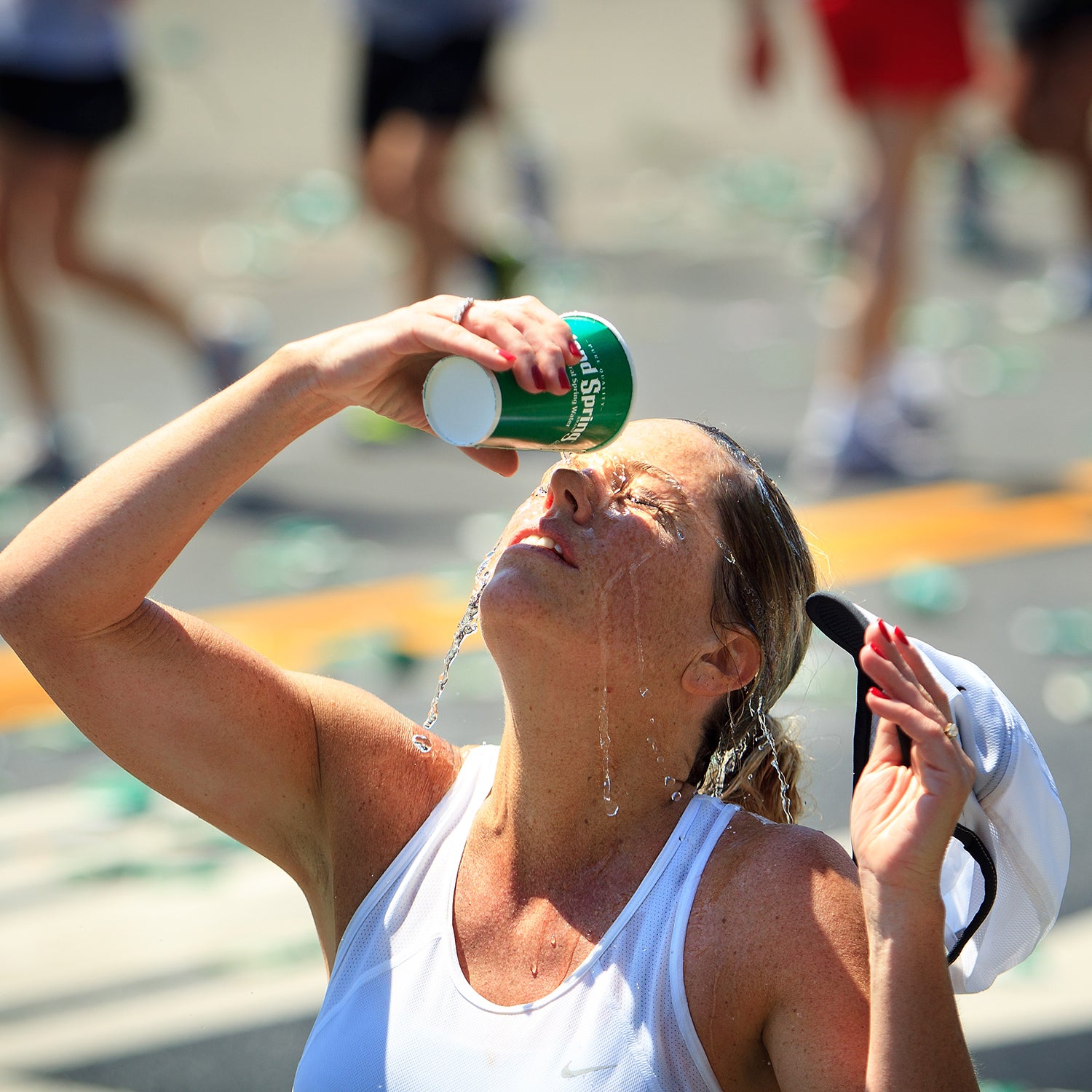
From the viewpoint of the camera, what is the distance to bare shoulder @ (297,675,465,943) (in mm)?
2189

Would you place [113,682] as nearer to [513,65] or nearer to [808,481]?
[808,481]

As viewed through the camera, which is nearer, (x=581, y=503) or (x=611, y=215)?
(x=581, y=503)

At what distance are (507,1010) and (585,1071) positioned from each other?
126mm

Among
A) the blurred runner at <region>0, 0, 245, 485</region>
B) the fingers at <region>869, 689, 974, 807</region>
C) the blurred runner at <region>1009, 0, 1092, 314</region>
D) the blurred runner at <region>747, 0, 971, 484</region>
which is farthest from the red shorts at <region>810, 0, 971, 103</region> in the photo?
the fingers at <region>869, 689, 974, 807</region>

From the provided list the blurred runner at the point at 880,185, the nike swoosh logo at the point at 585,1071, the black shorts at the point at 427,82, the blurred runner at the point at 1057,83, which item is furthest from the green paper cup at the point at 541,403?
the blurred runner at the point at 1057,83

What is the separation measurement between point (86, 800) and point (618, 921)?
2545 millimetres

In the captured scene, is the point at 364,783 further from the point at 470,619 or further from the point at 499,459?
the point at 499,459

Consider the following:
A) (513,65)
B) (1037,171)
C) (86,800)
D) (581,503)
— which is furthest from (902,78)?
(513,65)

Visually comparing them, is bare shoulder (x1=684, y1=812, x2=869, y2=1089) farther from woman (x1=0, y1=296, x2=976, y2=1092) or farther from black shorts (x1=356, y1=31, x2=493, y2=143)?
black shorts (x1=356, y1=31, x2=493, y2=143)

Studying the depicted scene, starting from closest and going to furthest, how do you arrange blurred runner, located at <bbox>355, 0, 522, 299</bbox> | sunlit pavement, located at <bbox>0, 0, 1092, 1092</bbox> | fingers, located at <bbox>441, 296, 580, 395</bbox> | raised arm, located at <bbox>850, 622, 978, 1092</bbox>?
raised arm, located at <bbox>850, 622, 978, 1092</bbox>
fingers, located at <bbox>441, 296, 580, 395</bbox>
sunlit pavement, located at <bbox>0, 0, 1092, 1092</bbox>
blurred runner, located at <bbox>355, 0, 522, 299</bbox>

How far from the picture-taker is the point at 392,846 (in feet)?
7.20

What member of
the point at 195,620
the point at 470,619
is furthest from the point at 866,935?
the point at 195,620

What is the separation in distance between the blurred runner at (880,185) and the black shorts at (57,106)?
270 cm

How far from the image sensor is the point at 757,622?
2.16 m
